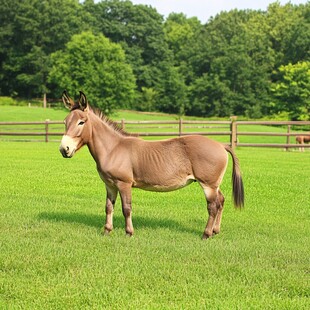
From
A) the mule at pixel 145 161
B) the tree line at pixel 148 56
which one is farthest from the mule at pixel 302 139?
the tree line at pixel 148 56

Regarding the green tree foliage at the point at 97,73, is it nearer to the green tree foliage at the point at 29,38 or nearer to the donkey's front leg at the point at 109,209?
the green tree foliage at the point at 29,38

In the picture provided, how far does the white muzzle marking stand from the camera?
A: 6.54 meters

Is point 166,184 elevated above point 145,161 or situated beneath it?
situated beneath

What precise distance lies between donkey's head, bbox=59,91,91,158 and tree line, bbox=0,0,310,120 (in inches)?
1950

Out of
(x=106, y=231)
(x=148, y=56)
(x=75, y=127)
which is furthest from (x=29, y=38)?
(x=106, y=231)

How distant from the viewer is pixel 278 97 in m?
57.4

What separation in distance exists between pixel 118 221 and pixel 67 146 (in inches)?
73.7

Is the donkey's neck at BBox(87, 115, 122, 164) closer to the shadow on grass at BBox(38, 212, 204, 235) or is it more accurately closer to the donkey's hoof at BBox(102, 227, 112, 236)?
the donkey's hoof at BBox(102, 227, 112, 236)

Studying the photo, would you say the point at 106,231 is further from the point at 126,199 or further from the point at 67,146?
the point at 67,146

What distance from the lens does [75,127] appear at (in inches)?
265

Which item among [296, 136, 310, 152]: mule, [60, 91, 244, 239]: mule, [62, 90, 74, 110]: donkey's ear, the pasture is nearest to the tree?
[296, 136, 310, 152]: mule

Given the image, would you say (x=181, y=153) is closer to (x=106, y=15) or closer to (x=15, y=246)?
(x=15, y=246)

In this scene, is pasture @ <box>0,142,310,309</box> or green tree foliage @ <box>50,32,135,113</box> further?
green tree foliage @ <box>50,32,135,113</box>

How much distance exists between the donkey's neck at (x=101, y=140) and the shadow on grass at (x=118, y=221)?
3.85ft
